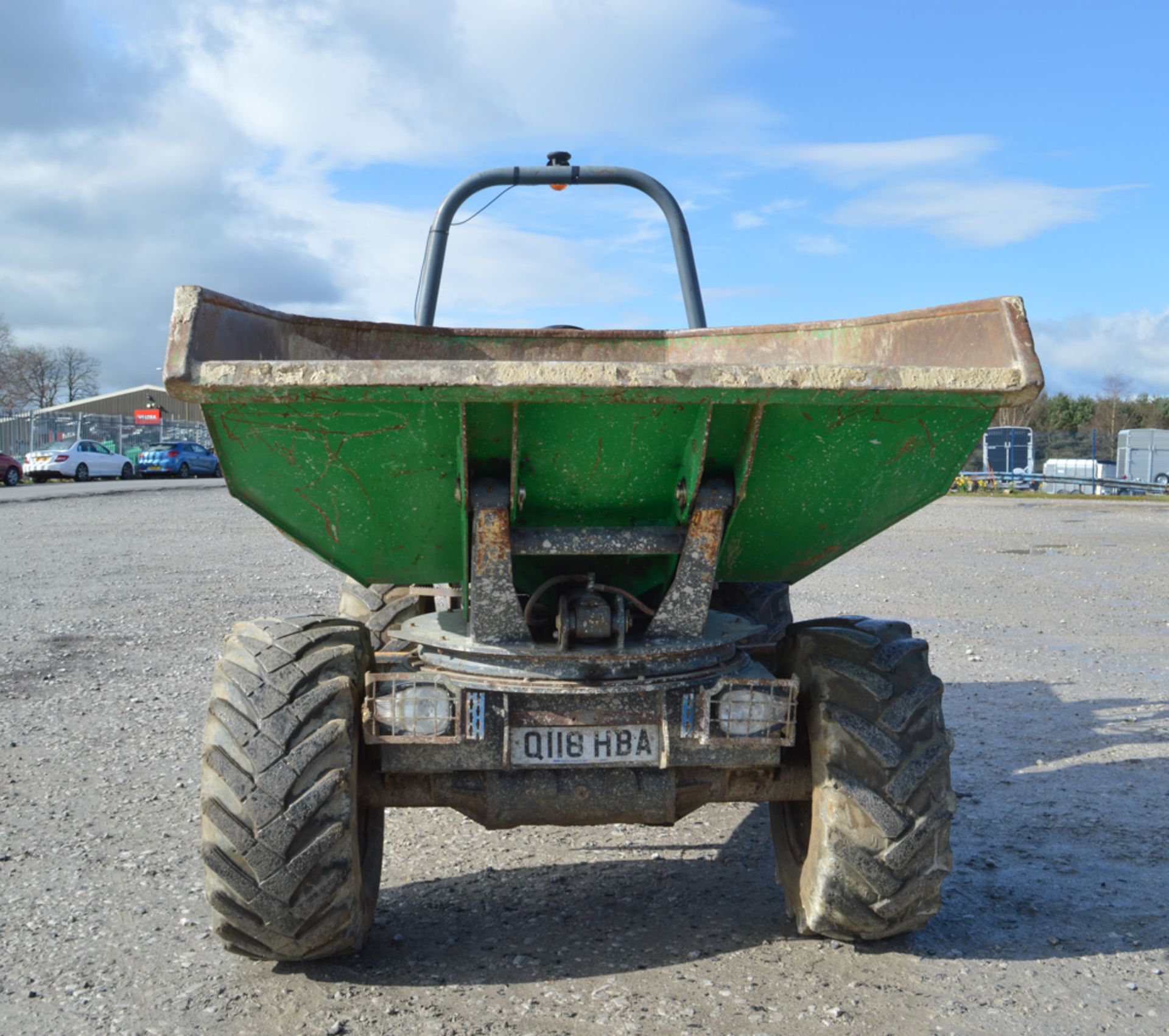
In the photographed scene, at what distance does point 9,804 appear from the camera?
4.80 metres

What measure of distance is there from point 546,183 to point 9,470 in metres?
30.8

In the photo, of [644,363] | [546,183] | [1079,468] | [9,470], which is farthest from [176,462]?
[644,363]

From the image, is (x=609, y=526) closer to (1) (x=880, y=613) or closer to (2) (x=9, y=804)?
(2) (x=9, y=804)

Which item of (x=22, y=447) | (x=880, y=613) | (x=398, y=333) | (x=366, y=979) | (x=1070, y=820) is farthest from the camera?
(x=22, y=447)

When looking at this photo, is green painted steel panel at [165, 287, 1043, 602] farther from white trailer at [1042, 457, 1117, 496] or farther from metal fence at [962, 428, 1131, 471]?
metal fence at [962, 428, 1131, 471]

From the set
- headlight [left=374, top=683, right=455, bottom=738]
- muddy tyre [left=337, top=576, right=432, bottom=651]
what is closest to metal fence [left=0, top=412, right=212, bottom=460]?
muddy tyre [left=337, top=576, right=432, bottom=651]

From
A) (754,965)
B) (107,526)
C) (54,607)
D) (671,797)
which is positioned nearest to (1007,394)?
(671,797)

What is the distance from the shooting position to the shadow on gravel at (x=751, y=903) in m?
3.43

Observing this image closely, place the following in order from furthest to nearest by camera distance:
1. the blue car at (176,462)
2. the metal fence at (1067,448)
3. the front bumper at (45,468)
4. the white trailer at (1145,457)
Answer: the metal fence at (1067,448) → the white trailer at (1145,457) → the blue car at (176,462) → the front bumper at (45,468)

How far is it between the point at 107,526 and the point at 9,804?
14.1 meters

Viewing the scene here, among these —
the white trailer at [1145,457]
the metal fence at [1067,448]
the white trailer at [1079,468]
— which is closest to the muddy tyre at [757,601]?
the white trailer at [1079,468]

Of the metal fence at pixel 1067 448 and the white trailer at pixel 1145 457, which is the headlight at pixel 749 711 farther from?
the metal fence at pixel 1067 448

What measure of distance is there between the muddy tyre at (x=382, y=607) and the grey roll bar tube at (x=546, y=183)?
64.2 inches

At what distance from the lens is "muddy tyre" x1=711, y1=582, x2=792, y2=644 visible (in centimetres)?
510
